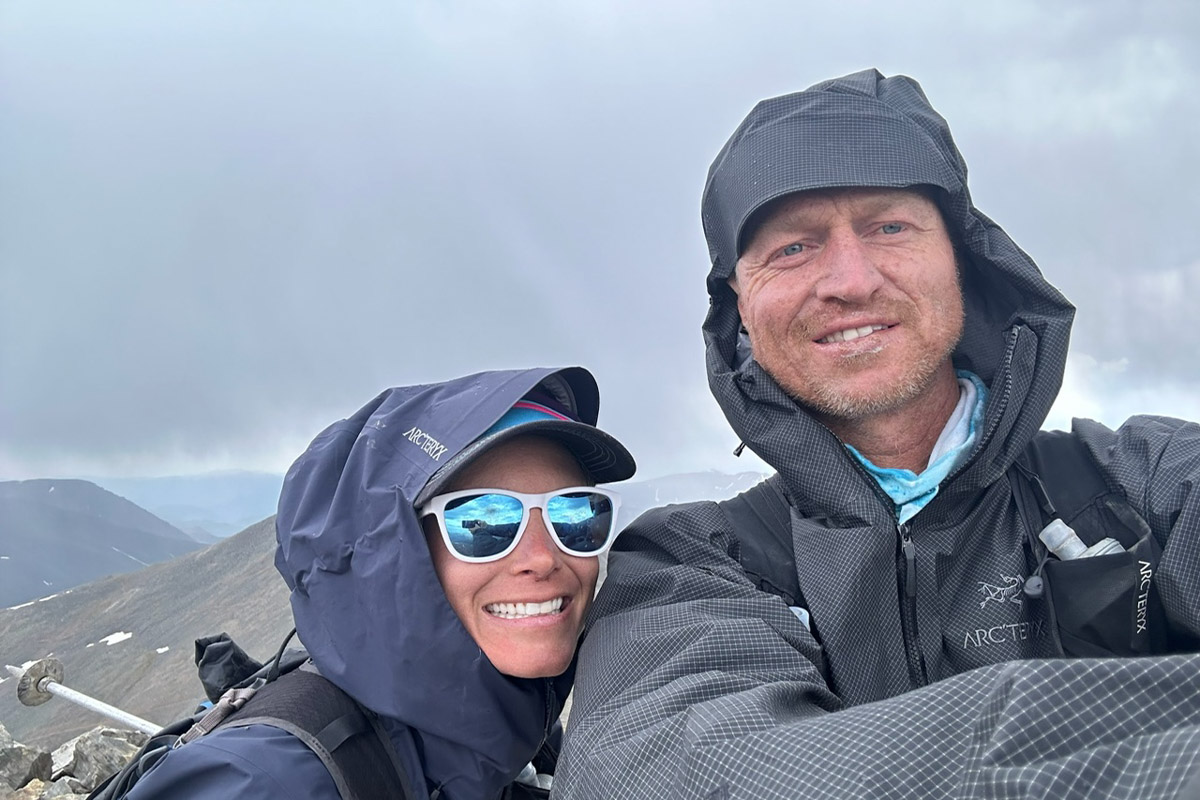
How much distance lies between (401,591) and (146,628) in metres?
49.3

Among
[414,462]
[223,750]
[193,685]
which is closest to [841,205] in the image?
[414,462]

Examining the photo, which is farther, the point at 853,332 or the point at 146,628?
the point at 146,628

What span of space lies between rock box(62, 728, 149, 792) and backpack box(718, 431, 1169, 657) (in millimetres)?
11646

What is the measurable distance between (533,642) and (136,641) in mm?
48083

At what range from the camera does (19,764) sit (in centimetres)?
1050

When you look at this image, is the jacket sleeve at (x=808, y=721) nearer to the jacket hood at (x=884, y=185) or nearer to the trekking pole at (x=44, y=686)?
the jacket hood at (x=884, y=185)

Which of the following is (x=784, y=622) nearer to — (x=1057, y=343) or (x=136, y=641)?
(x=1057, y=343)

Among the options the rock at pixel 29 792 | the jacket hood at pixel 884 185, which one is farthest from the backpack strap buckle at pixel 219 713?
the rock at pixel 29 792

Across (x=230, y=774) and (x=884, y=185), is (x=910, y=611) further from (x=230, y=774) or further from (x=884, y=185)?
(x=230, y=774)

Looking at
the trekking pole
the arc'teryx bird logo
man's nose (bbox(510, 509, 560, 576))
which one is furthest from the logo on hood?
the trekking pole

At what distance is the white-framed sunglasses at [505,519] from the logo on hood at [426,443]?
0.53 feet

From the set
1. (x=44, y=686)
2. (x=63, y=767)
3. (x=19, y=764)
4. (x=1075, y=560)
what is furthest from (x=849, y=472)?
(x=63, y=767)

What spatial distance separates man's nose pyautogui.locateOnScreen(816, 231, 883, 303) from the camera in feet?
9.07

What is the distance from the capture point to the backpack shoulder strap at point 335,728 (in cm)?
220
